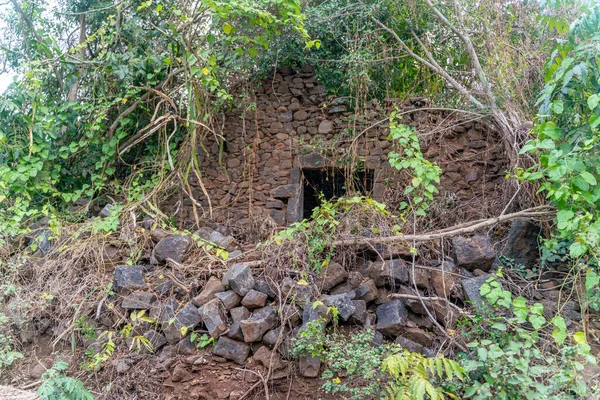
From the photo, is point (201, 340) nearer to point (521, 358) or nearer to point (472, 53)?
point (521, 358)

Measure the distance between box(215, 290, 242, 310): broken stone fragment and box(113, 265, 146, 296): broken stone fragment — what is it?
91 cm

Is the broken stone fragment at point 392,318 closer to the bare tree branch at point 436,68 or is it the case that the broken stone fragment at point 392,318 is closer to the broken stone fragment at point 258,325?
the broken stone fragment at point 258,325

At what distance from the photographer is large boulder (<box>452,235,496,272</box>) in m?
4.59

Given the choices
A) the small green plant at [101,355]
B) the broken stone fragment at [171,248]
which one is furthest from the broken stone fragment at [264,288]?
the small green plant at [101,355]

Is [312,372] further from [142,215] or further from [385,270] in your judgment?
[142,215]

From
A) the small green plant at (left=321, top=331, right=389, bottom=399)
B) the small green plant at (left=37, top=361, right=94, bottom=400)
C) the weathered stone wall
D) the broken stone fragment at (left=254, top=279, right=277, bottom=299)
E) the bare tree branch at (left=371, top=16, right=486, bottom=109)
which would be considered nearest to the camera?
the small green plant at (left=321, top=331, right=389, bottom=399)

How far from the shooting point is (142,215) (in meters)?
6.05

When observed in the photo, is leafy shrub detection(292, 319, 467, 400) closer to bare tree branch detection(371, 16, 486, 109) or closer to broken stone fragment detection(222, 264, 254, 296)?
broken stone fragment detection(222, 264, 254, 296)

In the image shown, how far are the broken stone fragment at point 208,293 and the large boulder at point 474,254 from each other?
2.17 m

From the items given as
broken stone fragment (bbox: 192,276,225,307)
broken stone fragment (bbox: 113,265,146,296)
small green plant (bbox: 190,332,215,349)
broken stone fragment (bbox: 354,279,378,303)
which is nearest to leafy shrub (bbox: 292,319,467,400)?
broken stone fragment (bbox: 354,279,378,303)

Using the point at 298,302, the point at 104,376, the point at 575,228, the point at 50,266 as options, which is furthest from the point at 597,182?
the point at 50,266

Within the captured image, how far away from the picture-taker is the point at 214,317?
4.27 m

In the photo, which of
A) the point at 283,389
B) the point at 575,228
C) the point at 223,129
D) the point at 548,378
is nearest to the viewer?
the point at 548,378

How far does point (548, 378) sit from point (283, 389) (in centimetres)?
193
